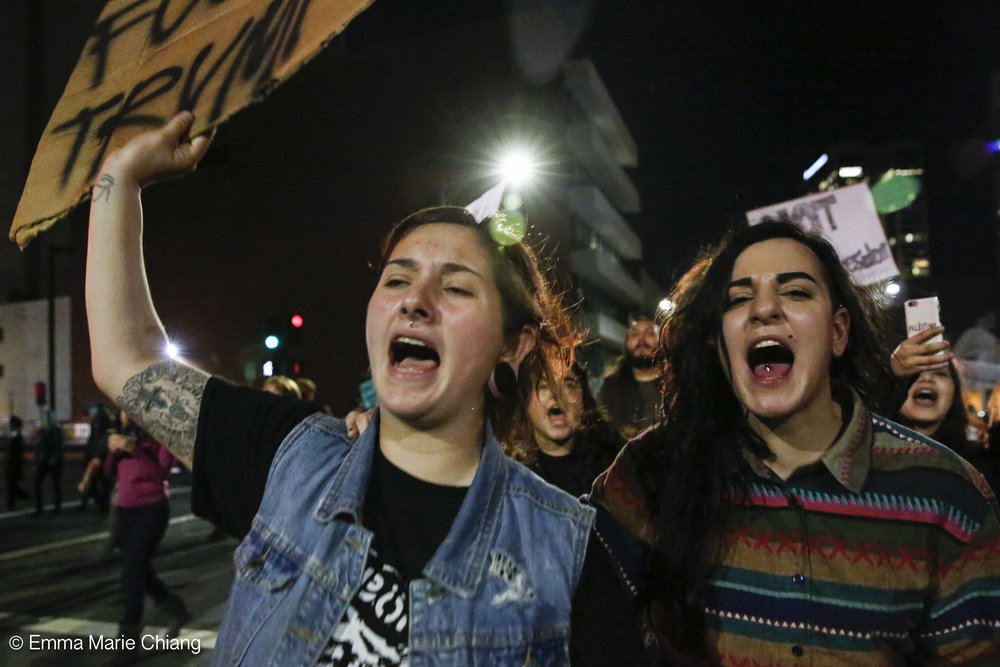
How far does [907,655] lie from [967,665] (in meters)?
0.14

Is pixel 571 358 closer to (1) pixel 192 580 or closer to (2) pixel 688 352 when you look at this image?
(2) pixel 688 352

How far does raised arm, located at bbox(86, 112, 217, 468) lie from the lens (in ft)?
6.23

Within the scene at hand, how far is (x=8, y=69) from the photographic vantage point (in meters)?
2.88

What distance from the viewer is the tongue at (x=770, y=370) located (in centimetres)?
230

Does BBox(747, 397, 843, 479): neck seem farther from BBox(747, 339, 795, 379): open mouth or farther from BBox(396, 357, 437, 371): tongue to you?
BBox(396, 357, 437, 371): tongue

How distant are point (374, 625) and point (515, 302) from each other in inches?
37.0

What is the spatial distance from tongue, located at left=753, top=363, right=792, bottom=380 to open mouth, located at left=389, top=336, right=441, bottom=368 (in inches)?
40.4

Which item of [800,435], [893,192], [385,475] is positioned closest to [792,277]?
[800,435]

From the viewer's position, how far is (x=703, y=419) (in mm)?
2492

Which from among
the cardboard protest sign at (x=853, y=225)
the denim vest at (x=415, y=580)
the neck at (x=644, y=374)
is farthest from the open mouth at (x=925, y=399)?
the denim vest at (x=415, y=580)

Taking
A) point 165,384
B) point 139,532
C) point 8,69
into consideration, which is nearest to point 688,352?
point 165,384

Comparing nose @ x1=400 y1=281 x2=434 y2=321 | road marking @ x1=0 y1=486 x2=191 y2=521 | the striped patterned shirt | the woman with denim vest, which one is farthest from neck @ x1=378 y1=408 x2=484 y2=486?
road marking @ x1=0 y1=486 x2=191 y2=521

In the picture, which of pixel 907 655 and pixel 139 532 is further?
pixel 139 532

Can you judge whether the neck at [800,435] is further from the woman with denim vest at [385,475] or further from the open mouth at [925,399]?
the open mouth at [925,399]
